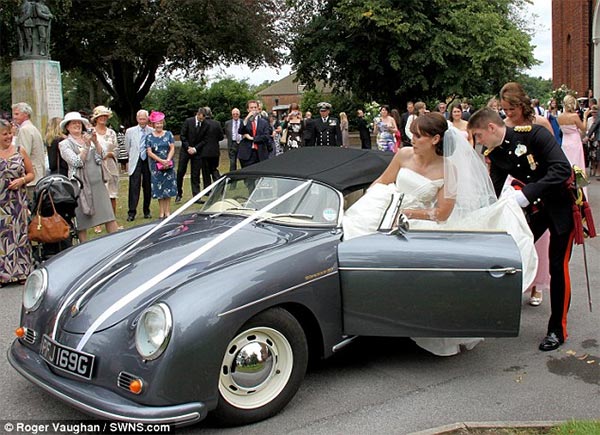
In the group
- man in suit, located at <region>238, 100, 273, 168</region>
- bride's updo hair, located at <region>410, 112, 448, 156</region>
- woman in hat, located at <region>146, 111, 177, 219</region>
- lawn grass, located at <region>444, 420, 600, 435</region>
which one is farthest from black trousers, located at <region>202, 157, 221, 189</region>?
lawn grass, located at <region>444, 420, 600, 435</region>

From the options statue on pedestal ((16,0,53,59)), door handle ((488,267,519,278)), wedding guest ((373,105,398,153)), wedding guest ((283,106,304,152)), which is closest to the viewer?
door handle ((488,267,519,278))

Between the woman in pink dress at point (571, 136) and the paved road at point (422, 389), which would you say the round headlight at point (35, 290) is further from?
the woman in pink dress at point (571, 136)

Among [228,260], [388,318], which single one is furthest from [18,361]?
Answer: [388,318]

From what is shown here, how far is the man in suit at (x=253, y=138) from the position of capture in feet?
44.0

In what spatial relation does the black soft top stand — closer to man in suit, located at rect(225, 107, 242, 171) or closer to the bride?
the bride

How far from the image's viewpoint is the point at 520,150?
16.8 ft

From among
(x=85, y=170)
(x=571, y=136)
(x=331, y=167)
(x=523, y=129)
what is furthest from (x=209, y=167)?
(x=523, y=129)

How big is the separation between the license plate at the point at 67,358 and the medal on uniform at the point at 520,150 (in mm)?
3486

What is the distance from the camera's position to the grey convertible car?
3.49 metres

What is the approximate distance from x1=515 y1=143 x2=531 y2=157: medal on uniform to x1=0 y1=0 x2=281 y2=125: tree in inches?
954

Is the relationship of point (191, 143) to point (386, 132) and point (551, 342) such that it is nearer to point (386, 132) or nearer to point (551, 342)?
point (386, 132)

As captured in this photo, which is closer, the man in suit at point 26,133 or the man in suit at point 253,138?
the man in suit at point 26,133

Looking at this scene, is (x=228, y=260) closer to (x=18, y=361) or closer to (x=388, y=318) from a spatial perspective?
(x=388, y=318)

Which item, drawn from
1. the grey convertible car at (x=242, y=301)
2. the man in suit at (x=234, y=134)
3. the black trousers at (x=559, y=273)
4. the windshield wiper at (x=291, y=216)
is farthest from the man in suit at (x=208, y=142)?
the black trousers at (x=559, y=273)
